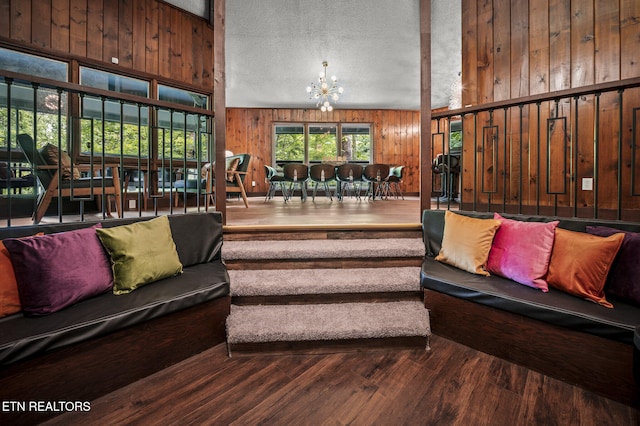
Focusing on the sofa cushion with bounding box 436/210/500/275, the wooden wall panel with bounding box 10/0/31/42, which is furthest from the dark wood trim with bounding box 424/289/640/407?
the wooden wall panel with bounding box 10/0/31/42

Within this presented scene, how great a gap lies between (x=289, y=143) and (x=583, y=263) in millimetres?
8204

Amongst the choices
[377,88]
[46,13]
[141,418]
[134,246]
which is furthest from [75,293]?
[377,88]

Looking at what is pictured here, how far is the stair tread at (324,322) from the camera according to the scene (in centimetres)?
168


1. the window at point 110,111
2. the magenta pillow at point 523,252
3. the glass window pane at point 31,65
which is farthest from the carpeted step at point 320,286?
the glass window pane at point 31,65

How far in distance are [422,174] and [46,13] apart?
4.71 metres

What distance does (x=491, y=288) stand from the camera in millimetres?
1642

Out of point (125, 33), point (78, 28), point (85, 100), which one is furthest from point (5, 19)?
point (125, 33)

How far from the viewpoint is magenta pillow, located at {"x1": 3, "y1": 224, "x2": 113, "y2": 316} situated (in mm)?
1292

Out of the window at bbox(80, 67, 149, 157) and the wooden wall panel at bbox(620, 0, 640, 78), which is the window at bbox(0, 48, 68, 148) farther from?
the wooden wall panel at bbox(620, 0, 640, 78)

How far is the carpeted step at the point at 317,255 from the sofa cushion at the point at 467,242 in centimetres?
24

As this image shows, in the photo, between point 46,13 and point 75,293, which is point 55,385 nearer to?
point 75,293

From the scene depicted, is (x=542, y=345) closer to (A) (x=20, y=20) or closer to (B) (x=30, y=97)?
(A) (x=20, y=20)

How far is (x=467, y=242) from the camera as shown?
195cm

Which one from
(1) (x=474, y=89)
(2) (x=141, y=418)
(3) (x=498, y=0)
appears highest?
(3) (x=498, y=0)
